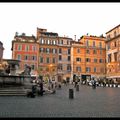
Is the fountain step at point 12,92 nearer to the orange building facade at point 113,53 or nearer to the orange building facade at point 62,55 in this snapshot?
the orange building facade at point 113,53

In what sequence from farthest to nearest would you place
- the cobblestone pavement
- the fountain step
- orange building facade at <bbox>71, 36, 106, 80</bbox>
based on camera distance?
orange building facade at <bbox>71, 36, 106, 80</bbox> → the fountain step → the cobblestone pavement

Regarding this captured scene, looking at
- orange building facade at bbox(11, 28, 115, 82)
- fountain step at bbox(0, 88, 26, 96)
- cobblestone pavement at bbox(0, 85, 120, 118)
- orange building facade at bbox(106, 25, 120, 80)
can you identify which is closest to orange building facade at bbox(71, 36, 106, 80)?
orange building facade at bbox(11, 28, 115, 82)

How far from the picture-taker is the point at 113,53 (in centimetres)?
6206

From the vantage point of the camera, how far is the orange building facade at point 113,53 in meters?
58.6

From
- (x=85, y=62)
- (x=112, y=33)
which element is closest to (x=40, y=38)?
(x=85, y=62)

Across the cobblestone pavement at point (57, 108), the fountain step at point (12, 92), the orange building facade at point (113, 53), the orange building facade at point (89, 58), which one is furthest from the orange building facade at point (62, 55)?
the cobblestone pavement at point (57, 108)

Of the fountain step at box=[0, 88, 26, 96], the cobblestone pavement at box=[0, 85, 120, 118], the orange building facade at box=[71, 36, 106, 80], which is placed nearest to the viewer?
the cobblestone pavement at box=[0, 85, 120, 118]

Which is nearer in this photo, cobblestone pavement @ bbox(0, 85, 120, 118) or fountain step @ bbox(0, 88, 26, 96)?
cobblestone pavement @ bbox(0, 85, 120, 118)

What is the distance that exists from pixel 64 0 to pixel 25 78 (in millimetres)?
16350

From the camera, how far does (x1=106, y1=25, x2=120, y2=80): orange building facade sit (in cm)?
5859

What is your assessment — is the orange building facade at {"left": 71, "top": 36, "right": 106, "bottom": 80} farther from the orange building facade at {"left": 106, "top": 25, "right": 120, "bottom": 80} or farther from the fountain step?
the fountain step

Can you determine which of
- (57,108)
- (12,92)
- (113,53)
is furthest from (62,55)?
(57,108)

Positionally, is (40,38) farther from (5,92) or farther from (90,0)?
(90,0)

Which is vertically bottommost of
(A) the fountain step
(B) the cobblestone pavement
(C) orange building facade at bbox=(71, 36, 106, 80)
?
(B) the cobblestone pavement
